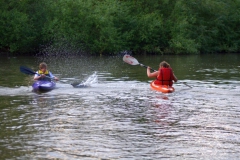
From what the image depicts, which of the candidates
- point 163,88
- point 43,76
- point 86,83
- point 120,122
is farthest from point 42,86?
point 120,122

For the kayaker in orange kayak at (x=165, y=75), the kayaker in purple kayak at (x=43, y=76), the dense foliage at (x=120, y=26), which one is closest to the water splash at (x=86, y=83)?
the kayaker in purple kayak at (x=43, y=76)

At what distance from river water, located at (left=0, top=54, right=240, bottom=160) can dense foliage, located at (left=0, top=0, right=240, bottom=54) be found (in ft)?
75.9

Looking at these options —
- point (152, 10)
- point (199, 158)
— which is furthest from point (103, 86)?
point (152, 10)

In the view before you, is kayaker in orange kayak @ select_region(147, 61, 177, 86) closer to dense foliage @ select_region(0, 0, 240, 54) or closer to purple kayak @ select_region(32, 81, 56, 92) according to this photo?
purple kayak @ select_region(32, 81, 56, 92)

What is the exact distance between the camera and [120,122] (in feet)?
38.9

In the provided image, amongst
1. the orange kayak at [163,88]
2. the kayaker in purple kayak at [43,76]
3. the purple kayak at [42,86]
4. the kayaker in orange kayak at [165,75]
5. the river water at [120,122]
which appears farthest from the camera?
the kayaker in purple kayak at [43,76]

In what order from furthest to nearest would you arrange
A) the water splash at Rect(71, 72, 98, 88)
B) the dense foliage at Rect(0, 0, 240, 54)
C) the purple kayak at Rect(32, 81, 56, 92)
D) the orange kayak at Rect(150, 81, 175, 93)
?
the dense foliage at Rect(0, 0, 240, 54) < the water splash at Rect(71, 72, 98, 88) < the purple kayak at Rect(32, 81, 56, 92) < the orange kayak at Rect(150, 81, 175, 93)

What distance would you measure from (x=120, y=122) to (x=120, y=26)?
34.7 meters

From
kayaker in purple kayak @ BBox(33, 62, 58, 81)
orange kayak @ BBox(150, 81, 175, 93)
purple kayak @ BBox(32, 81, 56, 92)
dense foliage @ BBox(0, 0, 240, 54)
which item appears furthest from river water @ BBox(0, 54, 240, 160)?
dense foliage @ BBox(0, 0, 240, 54)

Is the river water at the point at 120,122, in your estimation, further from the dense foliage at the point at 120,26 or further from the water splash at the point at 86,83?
the dense foliage at the point at 120,26

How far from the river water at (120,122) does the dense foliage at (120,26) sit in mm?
23144

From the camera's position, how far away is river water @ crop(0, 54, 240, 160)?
9211 millimetres

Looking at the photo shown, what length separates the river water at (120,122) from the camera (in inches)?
363

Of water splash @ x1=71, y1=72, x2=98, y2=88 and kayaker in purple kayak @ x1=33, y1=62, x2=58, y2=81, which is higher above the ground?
kayaker in purple kayak @ x1=33, y1=62, x2=58, y2=81
